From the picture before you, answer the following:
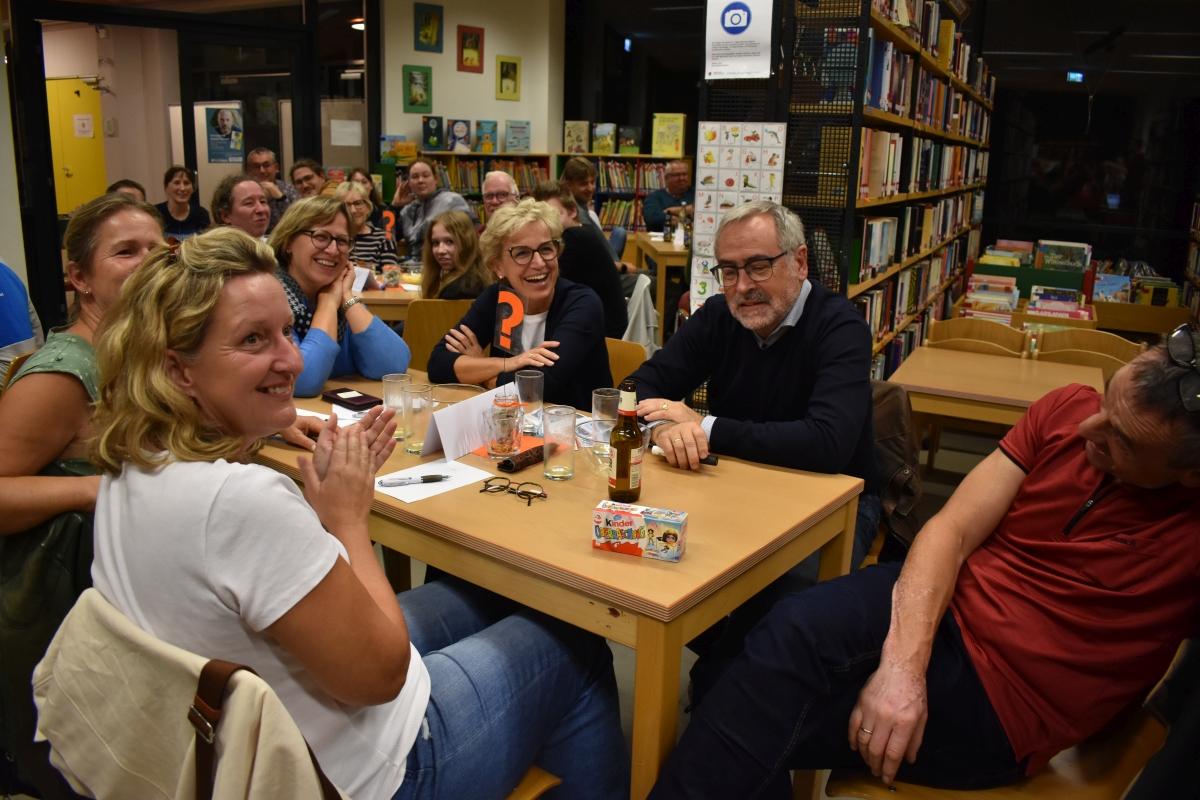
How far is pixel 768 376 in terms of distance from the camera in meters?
2.47

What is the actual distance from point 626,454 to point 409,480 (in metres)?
0.50

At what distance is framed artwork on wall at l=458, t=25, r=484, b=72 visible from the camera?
8.74 m

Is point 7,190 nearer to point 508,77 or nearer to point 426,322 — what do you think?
point 426,322

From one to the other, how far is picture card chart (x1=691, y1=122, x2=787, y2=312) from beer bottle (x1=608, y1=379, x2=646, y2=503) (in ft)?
6.72

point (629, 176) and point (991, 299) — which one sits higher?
point (629, 176)

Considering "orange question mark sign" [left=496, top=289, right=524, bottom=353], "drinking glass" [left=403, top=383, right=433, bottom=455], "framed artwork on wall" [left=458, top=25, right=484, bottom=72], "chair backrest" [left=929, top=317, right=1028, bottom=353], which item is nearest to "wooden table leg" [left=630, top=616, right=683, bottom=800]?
"drinking glass" [left=403, top=383, right=433, bottom=455]

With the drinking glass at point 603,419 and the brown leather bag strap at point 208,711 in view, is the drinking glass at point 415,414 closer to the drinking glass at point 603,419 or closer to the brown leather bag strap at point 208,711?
the drinking glass at point 603,419

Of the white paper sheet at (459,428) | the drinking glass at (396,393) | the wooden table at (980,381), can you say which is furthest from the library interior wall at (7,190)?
the wooden table at (980,381)

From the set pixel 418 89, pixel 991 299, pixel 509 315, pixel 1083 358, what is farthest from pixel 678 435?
pixel 418 89

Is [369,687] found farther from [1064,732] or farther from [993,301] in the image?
[993,301]

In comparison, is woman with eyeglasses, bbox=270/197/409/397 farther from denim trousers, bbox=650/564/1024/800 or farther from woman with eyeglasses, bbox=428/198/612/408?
denim trousers, bbox=650/564/1024/800

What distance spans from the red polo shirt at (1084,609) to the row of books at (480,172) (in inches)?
287

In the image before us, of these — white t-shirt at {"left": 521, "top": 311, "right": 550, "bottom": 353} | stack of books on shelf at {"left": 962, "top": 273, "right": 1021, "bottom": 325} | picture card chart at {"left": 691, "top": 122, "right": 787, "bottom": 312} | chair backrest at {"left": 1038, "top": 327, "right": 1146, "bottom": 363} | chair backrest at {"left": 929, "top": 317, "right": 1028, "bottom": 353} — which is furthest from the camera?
stack of books on shelf at {"left": 962, "top": 273, "right": 1021, "bottom": 325}

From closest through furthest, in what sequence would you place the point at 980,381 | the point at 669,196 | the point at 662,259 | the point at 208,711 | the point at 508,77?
the point at 208,711 → the point at 980,381 → the point at 662,259 → the point at 669,196 → the point at 508,77
